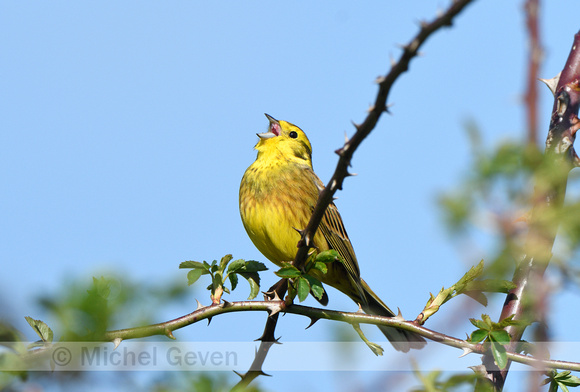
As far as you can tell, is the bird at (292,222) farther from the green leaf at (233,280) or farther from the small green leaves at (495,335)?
the small green leaves at (495,335)

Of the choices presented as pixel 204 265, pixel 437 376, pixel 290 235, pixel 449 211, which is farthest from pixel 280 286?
pixel 449 211

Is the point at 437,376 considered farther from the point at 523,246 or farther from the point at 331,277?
the point at 331,277

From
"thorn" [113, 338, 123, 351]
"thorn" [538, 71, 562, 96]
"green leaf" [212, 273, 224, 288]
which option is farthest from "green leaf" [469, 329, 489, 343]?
"thorn" [113, 338, 123, 351]

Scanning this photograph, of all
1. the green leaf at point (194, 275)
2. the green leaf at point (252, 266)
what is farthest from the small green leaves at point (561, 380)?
the green leaf at point (194, 275)

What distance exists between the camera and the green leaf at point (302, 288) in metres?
2.81

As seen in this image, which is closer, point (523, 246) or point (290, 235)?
point (523, 246)

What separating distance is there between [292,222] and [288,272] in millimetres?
2112

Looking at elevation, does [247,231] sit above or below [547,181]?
above

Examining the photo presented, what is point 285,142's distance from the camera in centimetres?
595

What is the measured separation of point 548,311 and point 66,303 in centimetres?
A: 80

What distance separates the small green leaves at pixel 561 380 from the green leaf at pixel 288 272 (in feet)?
3.52

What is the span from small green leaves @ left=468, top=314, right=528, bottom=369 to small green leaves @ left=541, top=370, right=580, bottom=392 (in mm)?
278

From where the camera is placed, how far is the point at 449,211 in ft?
3.96

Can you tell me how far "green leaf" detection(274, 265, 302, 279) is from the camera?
288 centimetres
